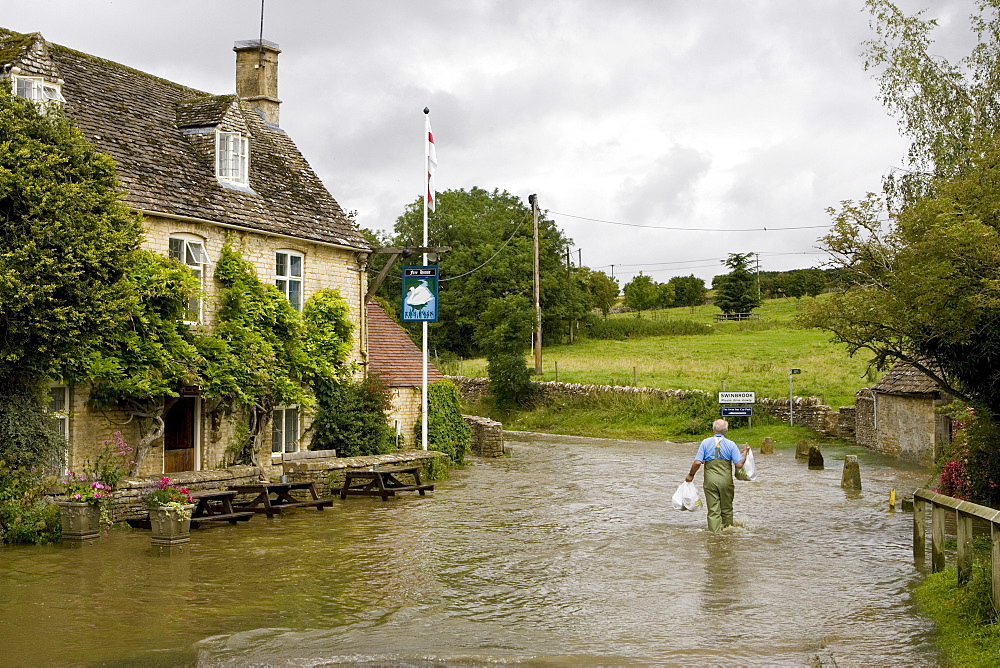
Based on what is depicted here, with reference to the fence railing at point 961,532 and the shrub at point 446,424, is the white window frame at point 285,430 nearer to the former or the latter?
the shrub at point 446,424

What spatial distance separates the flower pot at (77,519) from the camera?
1570 cm

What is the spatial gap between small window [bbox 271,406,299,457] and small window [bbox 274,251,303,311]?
104 inches

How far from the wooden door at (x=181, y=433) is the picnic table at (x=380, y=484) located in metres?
3.54

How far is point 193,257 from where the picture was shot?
22266 millimetres

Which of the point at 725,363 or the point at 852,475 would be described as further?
the point at 725,363

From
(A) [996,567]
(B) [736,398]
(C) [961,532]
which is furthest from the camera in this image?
(B) [736,398]

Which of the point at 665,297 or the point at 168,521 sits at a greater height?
the point at 665,297

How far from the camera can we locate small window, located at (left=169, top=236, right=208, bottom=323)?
858 inches

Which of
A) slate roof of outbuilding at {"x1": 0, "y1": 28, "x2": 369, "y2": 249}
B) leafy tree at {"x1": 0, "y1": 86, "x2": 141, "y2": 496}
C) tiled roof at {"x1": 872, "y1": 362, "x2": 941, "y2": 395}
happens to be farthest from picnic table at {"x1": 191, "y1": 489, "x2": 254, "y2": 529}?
tiled roof at {"x1": 872, "y1": 362, "x2": 941, "y2": 395}

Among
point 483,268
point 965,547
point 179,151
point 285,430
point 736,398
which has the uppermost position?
point 483,268

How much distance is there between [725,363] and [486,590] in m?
41.6

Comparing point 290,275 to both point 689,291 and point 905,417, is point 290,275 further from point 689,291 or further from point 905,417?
point 689,291

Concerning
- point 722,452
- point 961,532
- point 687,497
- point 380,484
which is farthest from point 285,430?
point 961,532

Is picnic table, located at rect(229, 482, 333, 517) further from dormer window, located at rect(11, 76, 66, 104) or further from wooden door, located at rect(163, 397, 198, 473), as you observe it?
dormer window, located at rect(11, 76, 66, 104)
